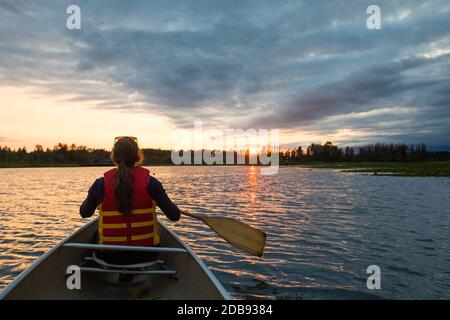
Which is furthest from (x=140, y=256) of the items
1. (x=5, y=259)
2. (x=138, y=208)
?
(x=5, y=259)

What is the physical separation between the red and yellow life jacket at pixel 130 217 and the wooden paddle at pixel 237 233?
2.05 m

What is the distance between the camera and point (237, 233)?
7.20 metres

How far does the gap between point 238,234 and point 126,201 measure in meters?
3.26

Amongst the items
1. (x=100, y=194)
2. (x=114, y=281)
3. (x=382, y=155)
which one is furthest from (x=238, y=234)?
(x=382, y=155)

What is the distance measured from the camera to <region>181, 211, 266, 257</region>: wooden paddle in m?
6.84

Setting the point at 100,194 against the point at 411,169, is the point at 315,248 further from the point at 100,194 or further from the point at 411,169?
the point at 411,169

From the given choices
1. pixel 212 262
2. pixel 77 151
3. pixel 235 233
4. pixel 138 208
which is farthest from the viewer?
pixel 77 151

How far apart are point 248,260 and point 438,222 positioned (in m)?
9.27

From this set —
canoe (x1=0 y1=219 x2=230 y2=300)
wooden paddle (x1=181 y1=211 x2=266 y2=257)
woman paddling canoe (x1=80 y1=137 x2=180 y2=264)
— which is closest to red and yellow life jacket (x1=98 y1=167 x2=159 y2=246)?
woman paddling canoe (x1=80 y1=137 x2=180 y2=264)

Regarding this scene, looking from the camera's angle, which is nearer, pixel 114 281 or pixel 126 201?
pixel 126 201

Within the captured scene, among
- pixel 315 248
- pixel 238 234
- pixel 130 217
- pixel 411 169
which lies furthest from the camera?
pixel 411 169

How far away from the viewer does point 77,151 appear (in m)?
186

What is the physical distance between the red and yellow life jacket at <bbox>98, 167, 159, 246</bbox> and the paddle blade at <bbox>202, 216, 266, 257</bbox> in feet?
7.68
